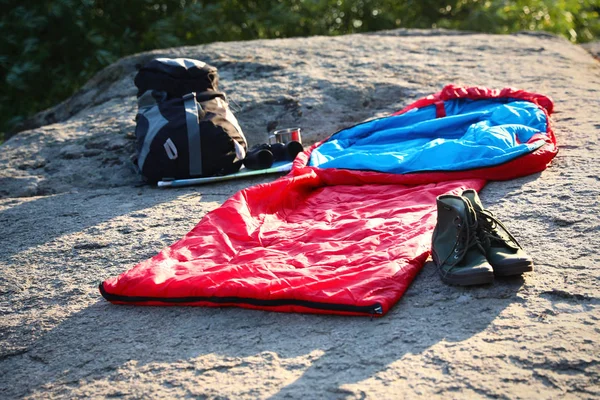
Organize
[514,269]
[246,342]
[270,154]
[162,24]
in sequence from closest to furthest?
1. [246,342]
2. [514,269]
3. [270,154]
4. [162,24]

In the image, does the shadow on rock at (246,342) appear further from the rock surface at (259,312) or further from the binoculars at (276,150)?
the binoculars at (276,150)

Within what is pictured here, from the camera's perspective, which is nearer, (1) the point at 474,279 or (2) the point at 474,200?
(1) the point at 474,279

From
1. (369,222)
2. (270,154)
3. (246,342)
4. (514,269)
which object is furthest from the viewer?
(270,154)

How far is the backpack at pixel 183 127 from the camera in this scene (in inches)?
141

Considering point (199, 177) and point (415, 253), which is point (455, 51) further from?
point (415, 253)

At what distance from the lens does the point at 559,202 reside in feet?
8.80

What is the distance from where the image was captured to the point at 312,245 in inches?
99.2

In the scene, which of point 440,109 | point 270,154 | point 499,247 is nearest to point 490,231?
point 499,247

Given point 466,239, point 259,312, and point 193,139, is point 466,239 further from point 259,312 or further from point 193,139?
point 193,139

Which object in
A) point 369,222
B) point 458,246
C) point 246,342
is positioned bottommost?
point 246,342

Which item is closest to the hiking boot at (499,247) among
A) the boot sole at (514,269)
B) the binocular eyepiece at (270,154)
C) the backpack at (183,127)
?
the boot sole at (514,269)

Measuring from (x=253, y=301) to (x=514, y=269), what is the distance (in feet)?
2.77

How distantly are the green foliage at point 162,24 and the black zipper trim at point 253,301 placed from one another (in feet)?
18.1

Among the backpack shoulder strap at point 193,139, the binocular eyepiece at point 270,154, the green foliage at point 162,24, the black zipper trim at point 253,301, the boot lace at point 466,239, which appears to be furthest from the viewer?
the green foliage at point 162,24
